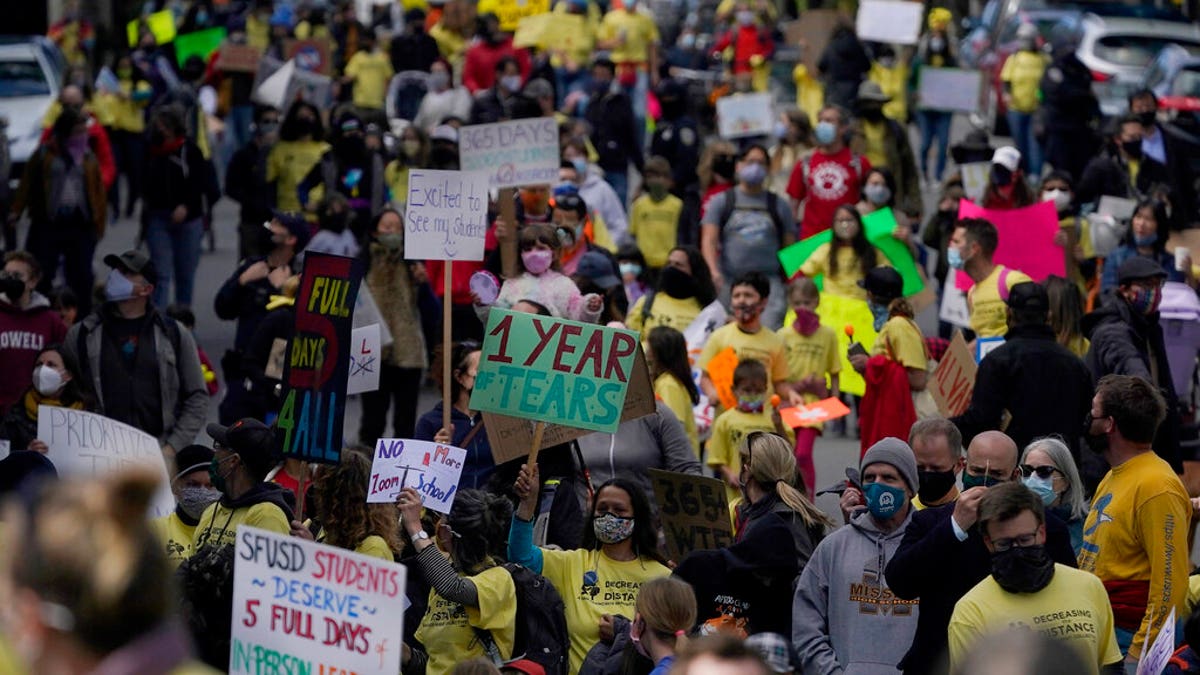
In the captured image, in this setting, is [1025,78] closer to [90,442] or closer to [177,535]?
[90,442]

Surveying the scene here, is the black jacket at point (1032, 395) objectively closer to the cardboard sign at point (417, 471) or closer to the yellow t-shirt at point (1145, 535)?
the yellow t-shirt at point (1145, 535)

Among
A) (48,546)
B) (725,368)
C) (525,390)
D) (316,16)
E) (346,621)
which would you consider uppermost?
(48,546)

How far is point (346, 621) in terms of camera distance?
17.5 ft

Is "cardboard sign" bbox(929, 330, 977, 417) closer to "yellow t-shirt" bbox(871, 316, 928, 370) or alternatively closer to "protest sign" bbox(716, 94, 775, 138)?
"yellow t-shirt" bbox(871, 316, 928, 370)

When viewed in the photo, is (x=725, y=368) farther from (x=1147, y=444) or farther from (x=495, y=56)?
(x=495, y=56)

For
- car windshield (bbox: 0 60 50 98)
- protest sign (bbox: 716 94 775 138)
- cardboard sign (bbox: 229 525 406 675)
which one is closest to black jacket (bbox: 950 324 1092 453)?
cardboard sign (bbox: 229 525 406 675)

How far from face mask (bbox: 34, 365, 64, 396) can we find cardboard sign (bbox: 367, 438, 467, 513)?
2.62 meters

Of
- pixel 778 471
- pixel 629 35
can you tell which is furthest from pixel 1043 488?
pixel 629 35

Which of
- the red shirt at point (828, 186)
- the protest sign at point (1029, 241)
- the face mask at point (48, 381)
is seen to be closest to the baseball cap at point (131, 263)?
the face mask at point (48, 381)

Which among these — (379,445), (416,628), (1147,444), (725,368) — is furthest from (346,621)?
(725,368)

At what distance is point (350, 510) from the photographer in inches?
299

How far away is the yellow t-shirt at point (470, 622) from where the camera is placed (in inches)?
278

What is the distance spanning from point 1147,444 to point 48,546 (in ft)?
16.8

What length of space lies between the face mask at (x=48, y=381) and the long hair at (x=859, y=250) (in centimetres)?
535
